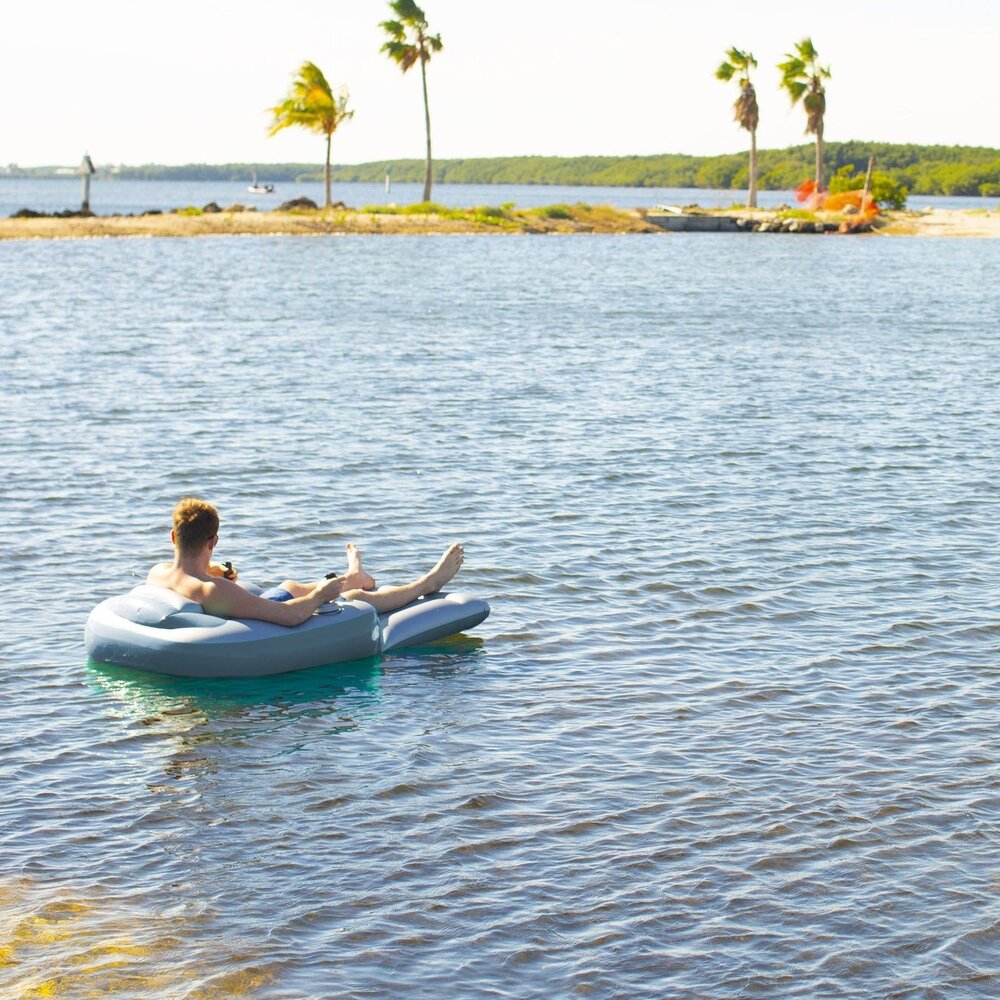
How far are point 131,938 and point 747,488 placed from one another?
1281 centimetres

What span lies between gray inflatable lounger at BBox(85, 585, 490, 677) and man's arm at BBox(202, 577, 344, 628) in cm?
5

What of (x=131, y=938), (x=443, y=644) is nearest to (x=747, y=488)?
(x=443, y=644)

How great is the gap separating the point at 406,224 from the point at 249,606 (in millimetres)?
74443

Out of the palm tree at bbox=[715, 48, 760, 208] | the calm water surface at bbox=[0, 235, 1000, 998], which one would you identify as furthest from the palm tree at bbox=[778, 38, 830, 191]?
the calm water surface at bbox=[0, 235, 1000, 998]

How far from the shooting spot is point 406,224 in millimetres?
84000

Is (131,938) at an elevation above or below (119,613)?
below

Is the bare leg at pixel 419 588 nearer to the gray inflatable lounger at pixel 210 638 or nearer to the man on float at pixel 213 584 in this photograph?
the gray inflatable lounger at pixel 210 638

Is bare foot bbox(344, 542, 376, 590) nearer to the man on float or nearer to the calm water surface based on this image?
the man on float

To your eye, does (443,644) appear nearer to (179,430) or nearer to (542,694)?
(542,694)

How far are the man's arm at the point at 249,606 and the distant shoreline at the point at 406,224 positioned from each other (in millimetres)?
63182

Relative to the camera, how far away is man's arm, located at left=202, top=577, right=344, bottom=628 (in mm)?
11352

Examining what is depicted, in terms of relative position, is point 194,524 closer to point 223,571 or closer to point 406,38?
point 223,571

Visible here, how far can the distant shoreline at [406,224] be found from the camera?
74750mm

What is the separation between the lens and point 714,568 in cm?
1510
